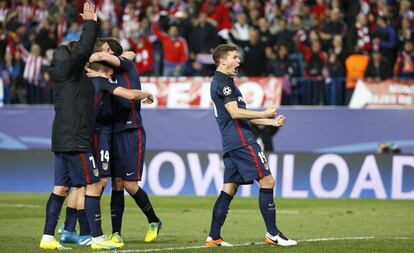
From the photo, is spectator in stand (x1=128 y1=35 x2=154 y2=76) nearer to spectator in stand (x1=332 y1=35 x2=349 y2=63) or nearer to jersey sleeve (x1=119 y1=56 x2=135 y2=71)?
spectator in stand (x1=332 y1=35 x2=349 y2=63)

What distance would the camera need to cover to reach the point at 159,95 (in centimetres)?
2531

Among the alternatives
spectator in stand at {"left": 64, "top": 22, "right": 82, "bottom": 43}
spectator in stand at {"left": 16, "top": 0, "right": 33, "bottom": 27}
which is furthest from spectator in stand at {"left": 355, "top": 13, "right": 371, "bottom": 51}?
spectator in stand at {"left": 16, "top": 0, "right": 33, "bottom": 27}

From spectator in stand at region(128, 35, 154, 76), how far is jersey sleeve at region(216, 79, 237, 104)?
1434 centimetres

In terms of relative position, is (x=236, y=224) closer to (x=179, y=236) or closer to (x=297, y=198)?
(x=179, y=236)

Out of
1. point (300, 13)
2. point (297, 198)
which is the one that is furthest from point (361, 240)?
point (300, 13)

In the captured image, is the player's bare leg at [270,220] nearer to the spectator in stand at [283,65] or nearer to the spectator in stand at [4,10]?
the spectator in stand at [283,65]

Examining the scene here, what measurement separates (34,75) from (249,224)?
1206cm

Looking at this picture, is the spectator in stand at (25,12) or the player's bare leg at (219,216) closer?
the player's bare leg at (219,216)

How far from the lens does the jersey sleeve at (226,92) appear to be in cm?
1191

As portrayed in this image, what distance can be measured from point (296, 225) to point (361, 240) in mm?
2875

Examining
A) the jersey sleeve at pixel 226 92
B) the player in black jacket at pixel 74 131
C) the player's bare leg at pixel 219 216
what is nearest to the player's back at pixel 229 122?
the jersey sleeve at pixel 226 92

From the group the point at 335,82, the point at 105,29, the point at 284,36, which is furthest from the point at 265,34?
the point at 105,29

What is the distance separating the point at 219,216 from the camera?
1202 centimetres

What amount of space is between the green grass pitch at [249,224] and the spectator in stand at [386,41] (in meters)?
5.98
